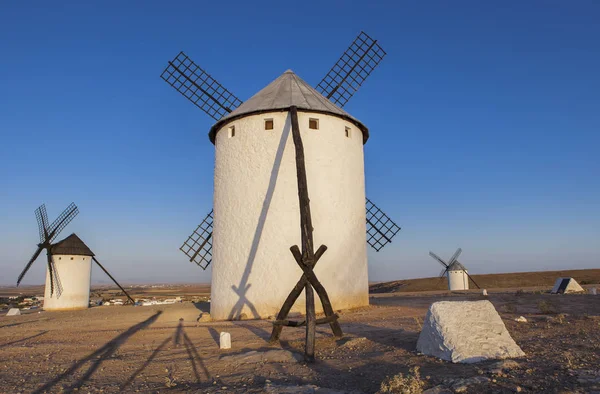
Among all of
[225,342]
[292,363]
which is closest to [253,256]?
[225,342]

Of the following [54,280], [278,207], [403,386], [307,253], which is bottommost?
[403,386]

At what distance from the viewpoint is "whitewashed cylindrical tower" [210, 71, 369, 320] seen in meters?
10.3

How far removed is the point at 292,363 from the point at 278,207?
18.6 ft

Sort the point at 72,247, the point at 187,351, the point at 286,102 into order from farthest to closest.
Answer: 1. the point at 72,247
2. the point at 286,102
3. the point at 187,351

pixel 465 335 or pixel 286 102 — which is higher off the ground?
pixel 286 102

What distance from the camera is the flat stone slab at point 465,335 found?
14.6 feet

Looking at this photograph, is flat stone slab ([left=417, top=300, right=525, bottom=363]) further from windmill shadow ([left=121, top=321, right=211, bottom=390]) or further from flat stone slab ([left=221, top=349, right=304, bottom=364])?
windmill shadow ([left=121, top=321, right=211, bottom=390])

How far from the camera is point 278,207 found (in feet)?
34.3

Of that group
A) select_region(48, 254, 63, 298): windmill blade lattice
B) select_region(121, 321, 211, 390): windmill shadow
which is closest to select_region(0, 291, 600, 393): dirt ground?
select_region(121, 321, 211, 390): windmill shadow

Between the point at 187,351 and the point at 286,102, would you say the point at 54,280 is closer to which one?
the point at 286,102

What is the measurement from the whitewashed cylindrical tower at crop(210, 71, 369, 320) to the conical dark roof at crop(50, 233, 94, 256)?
46.3ft

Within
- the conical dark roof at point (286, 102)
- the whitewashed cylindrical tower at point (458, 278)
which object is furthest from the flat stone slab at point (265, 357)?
the whitewashed cylindrical tower at point (458, 278)

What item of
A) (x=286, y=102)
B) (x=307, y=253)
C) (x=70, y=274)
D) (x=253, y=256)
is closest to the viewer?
(x=307, y=253)

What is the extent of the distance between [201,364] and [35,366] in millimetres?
2477
